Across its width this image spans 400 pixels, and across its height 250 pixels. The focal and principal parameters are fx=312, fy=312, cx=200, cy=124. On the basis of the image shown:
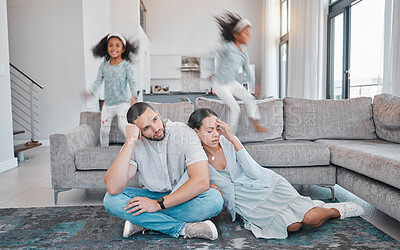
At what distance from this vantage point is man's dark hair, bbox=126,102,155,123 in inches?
50.7

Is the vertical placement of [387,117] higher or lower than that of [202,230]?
higher

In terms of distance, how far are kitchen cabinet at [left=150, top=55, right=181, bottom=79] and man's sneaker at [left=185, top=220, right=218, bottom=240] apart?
86 centimetres

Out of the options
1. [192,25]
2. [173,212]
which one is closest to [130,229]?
[173,212]

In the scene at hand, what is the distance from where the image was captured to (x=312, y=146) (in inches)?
89.2

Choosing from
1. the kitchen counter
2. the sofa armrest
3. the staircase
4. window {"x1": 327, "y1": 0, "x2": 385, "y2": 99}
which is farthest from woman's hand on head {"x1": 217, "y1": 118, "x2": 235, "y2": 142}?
the staircase

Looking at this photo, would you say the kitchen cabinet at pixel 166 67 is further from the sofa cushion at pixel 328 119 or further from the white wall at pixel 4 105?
the white wall at pixel 4 105

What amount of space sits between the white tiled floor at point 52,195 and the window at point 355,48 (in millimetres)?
1260

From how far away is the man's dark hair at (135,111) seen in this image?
1.29m

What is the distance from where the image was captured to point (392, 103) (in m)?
2.45

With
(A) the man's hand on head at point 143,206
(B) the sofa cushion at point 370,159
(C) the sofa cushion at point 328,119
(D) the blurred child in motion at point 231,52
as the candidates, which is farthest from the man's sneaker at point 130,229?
(C) the sofa cushion at point 328,119

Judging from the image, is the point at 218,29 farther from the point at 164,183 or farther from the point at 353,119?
the point at 353,119

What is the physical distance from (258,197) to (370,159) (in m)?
0.71

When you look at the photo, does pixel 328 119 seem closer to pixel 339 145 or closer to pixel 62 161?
pixel 339 145

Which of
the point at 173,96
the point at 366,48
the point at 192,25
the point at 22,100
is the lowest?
the point at 173,96
